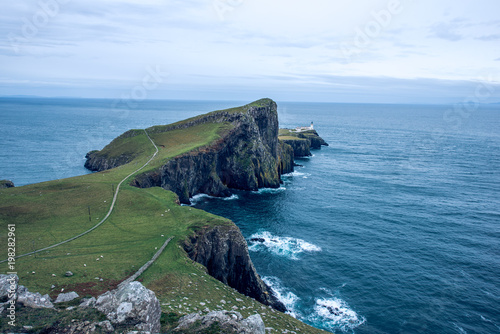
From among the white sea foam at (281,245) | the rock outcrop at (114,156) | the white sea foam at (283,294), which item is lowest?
the white sea foam at (283,294)

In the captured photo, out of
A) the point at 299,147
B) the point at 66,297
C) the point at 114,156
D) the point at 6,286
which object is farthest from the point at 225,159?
the point at 6,286

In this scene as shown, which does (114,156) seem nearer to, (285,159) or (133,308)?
(285,159)

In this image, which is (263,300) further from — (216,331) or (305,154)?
(305,154)

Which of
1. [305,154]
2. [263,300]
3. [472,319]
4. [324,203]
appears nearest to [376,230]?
[324,203]

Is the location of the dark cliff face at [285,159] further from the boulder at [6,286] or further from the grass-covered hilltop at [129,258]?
Answer: the boulder at [6,286]

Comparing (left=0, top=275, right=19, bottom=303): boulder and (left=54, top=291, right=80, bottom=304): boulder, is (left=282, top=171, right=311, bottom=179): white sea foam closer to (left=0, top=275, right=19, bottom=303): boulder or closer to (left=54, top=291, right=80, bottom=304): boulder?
(left=54, top=291, right=80, bottom=304): boulder

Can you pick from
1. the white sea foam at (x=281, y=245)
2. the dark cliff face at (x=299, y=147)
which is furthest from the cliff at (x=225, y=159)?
the dark cliff face at (x=299, y=147)

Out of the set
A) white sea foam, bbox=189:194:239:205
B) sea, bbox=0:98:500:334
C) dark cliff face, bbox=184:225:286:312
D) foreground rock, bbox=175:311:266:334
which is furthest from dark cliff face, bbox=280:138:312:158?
foreground rock, bbox=175:311:266:334
